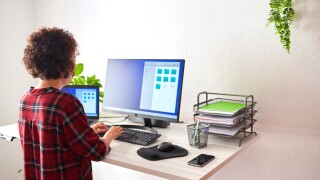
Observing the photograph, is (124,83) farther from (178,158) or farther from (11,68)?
(11,68)

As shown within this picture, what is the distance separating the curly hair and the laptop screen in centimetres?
61

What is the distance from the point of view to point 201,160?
127 cm

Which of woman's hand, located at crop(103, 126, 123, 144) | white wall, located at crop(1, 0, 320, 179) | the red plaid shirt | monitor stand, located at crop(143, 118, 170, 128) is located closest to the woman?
the red plaid shirt

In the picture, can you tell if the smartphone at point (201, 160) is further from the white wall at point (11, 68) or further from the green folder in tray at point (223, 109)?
the white wall at point (11, 68)

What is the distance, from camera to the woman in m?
1.22

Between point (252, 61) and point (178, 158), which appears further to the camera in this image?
point (252, 61)

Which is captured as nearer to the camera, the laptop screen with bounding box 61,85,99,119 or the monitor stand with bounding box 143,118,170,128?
the monitor stand with bounding box 143,118,170,128

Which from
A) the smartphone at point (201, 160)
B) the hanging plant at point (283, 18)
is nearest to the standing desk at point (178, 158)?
the smartphone at point (201, 160)

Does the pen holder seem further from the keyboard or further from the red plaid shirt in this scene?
the red plaid shirt

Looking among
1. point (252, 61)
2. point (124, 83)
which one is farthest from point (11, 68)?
point (252, 61)

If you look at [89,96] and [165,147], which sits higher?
[89,96]

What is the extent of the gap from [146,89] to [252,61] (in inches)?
24.4

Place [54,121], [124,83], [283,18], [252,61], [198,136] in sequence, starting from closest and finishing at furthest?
[54,121], [198,136], [283,18], [252,61], [124,83]

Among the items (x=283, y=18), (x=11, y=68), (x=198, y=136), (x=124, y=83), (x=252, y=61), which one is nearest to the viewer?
(x=198, y=136)
